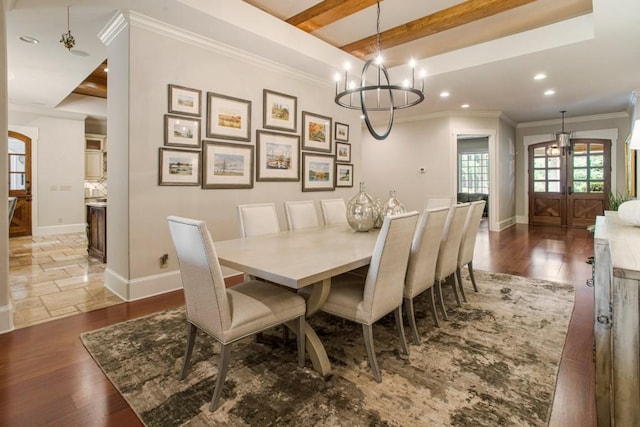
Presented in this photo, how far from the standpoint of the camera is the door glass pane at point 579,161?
27.0 ft

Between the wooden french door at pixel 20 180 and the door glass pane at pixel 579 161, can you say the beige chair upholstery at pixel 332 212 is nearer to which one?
the wooden french door at pixel 20 180

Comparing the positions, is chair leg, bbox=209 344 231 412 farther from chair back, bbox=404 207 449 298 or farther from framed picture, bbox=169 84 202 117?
framed picture, bbox=169 84 202 117

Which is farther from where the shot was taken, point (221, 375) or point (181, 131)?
point (181, 131)

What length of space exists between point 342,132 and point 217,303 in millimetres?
4259

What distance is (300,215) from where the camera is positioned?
3.30 metres

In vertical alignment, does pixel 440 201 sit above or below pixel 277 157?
below

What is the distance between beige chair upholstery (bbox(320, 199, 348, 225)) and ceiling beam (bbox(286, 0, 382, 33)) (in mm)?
2040

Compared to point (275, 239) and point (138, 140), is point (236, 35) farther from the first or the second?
point (275, 239)

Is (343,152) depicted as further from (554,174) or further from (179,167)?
(554,174)

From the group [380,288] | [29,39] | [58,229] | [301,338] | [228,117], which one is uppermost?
[29,39]

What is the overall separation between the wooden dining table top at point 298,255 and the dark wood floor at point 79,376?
91cm

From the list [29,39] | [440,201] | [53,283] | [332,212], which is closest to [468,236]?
[440,201]

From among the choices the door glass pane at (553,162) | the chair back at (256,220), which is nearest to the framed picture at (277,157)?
the chair back at (256,220)

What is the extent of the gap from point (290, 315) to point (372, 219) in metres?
1.27
